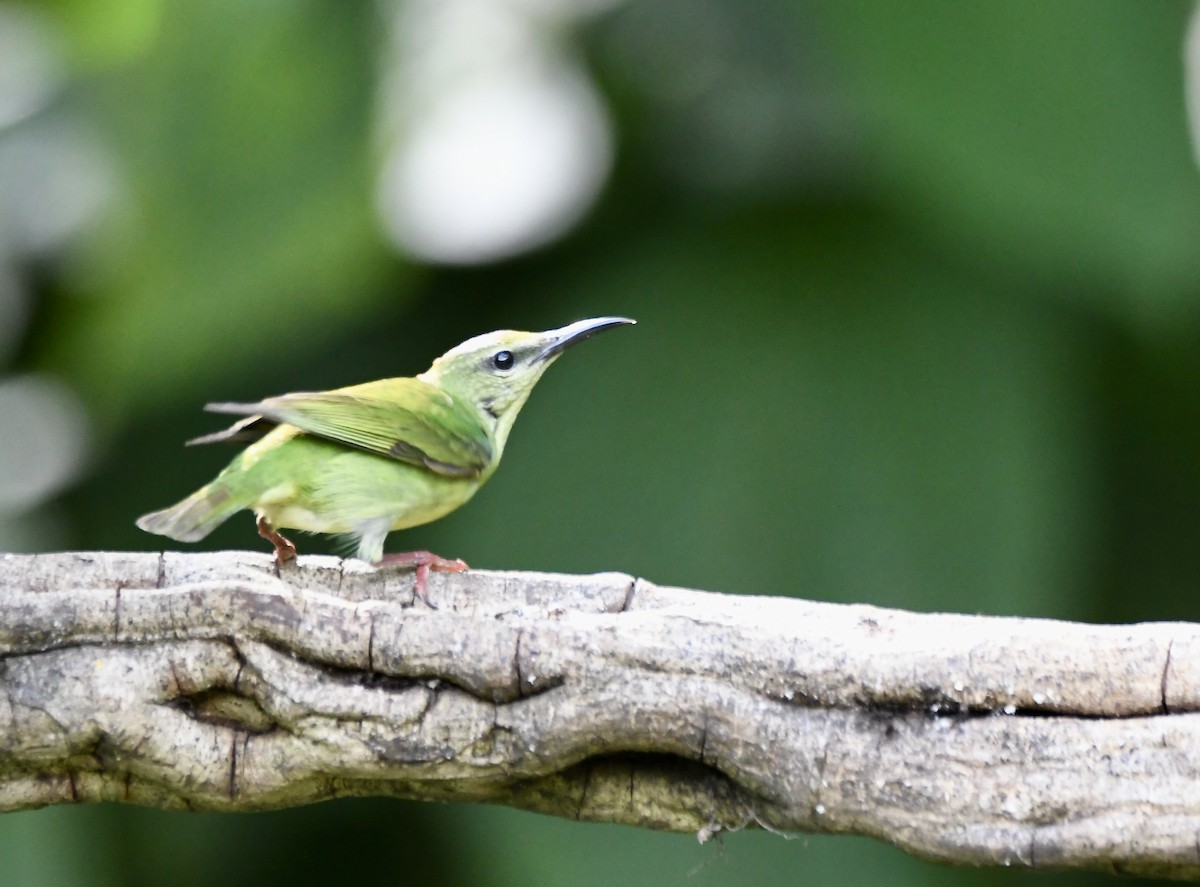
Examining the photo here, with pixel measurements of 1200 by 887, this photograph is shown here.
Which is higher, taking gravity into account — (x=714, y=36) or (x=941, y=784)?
(x=714, y=36)

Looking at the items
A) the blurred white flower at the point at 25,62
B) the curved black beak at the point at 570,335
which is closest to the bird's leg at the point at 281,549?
the curved black beak at the point at 570,335

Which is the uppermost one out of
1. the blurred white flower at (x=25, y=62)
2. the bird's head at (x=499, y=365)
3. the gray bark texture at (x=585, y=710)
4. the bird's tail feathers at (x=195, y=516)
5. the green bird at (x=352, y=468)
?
the blurred white flower at (x=25, y=62)

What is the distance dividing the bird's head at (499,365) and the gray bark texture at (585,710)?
3.35 ft

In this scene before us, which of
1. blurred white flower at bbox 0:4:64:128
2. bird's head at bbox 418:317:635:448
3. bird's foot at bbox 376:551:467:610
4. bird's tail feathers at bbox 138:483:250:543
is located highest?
blurred white flower at bbox 0:4:64:128

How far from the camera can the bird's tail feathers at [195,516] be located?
2711 millimetres

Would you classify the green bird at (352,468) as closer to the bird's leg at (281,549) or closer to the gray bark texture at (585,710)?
the bird's leg at (281,549)

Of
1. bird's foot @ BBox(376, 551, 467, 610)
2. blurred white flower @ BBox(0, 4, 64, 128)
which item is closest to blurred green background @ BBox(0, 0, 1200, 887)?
blurred white flower @ BBox(0, 4, 64, 128)

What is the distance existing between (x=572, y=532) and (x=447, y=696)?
60.9 inches

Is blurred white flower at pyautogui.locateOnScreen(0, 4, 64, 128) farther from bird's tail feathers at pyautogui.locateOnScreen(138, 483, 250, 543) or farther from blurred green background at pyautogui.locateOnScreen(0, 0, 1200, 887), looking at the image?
bird's tail feathers at pyautogui.locateOnScreen(138, 483, 250, 543)

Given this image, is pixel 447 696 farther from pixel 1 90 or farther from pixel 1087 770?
pixel 1 90

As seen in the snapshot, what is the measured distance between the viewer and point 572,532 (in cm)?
384

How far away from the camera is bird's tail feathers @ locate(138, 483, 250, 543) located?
271cm

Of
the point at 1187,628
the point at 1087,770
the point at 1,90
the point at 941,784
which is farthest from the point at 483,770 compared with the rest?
the point at 1,90

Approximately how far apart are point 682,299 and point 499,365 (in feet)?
2.65
